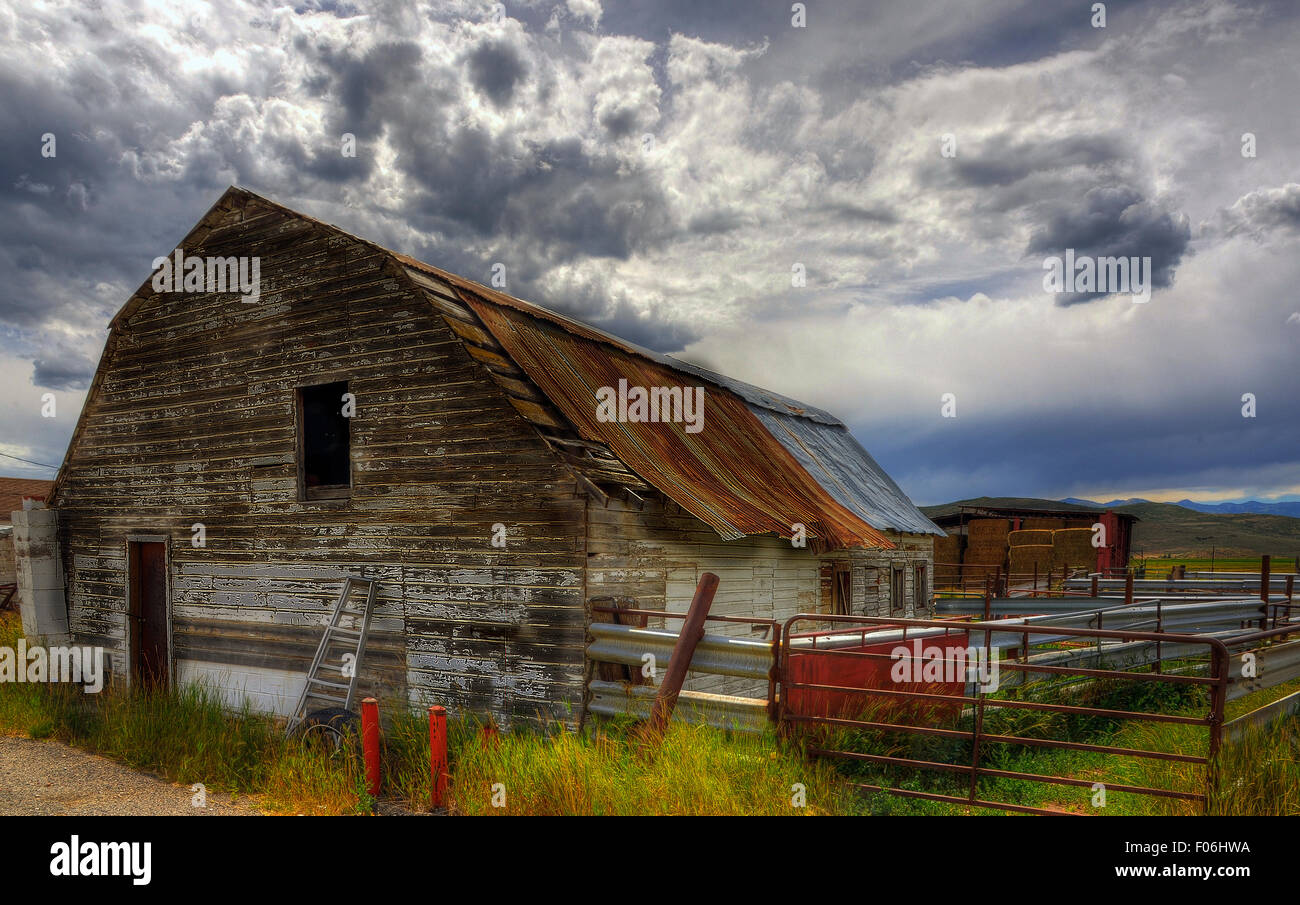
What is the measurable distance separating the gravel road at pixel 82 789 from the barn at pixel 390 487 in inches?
81.1

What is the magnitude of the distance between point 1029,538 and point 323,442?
29.0 m

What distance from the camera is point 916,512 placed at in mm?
20547

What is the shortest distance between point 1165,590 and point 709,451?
13381 mm

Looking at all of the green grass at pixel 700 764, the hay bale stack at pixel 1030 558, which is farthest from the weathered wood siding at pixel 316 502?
the hay bale stack at pixel 1030 558

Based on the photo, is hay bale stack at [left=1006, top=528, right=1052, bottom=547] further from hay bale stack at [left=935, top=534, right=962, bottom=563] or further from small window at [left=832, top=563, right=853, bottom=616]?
small window at [left=832, top=563, right=853, bottom=616]

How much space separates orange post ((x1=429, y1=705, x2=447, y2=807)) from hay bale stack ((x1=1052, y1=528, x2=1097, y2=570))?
3040cm

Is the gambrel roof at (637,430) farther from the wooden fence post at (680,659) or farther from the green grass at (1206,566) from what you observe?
the green grass at (1206,566)

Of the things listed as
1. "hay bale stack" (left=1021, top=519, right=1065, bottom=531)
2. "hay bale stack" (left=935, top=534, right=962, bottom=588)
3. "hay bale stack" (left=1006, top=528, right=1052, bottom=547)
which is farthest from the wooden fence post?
"hay bale stack" (left=1021, top=519, right=1065, bottom=531)

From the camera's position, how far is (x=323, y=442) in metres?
11.9

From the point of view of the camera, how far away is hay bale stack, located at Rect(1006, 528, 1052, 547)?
106 ft

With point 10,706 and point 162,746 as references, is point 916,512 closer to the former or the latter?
point 162,746

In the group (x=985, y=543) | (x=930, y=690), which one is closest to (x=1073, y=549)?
(x=985, y=543)
